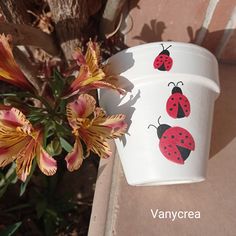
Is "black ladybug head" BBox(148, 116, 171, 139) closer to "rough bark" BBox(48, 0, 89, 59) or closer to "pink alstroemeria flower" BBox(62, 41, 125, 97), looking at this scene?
"pink alstroemeria flower" BBox(62, 41, 125, 97)

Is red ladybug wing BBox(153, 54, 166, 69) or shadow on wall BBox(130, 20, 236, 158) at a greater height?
red ladybug wing BBox(153, 54, 166, 69)

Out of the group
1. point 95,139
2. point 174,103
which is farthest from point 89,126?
point 174,103

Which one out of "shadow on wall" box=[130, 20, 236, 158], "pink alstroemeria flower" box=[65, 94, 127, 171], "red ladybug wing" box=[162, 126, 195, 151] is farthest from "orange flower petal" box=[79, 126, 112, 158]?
"shadow on wall" box=[130, 20, 236, 158]

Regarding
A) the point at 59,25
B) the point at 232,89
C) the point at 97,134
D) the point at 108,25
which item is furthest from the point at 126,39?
the point at 97,134

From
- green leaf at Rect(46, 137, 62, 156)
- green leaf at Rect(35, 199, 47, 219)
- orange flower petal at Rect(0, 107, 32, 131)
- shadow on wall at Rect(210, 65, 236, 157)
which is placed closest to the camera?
orange flower petal at Rect(0, 107, 32, 131)

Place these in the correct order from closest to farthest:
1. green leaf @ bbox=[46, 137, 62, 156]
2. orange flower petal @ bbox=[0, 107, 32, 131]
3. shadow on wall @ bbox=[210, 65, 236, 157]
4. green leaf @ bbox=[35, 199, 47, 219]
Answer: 1. orange flower petal @ bbox=[0, 107, 32, 131]
2. green leaf @ bbox=[46, 137, 62, 156]
3. shadow on wall @ bbox=[210, 65, 236, 157]
4. green leaf @ bbox=[35, 199, 47, 219]

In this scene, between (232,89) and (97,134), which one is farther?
(232,89)

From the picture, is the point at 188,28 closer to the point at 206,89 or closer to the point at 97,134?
the point at 206,89

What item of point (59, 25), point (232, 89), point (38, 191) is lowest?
point (38, 191)

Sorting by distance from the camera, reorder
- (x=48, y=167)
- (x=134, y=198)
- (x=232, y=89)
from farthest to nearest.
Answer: (x=232, y=89), (x=134, y=198), (x=48, y=167)
